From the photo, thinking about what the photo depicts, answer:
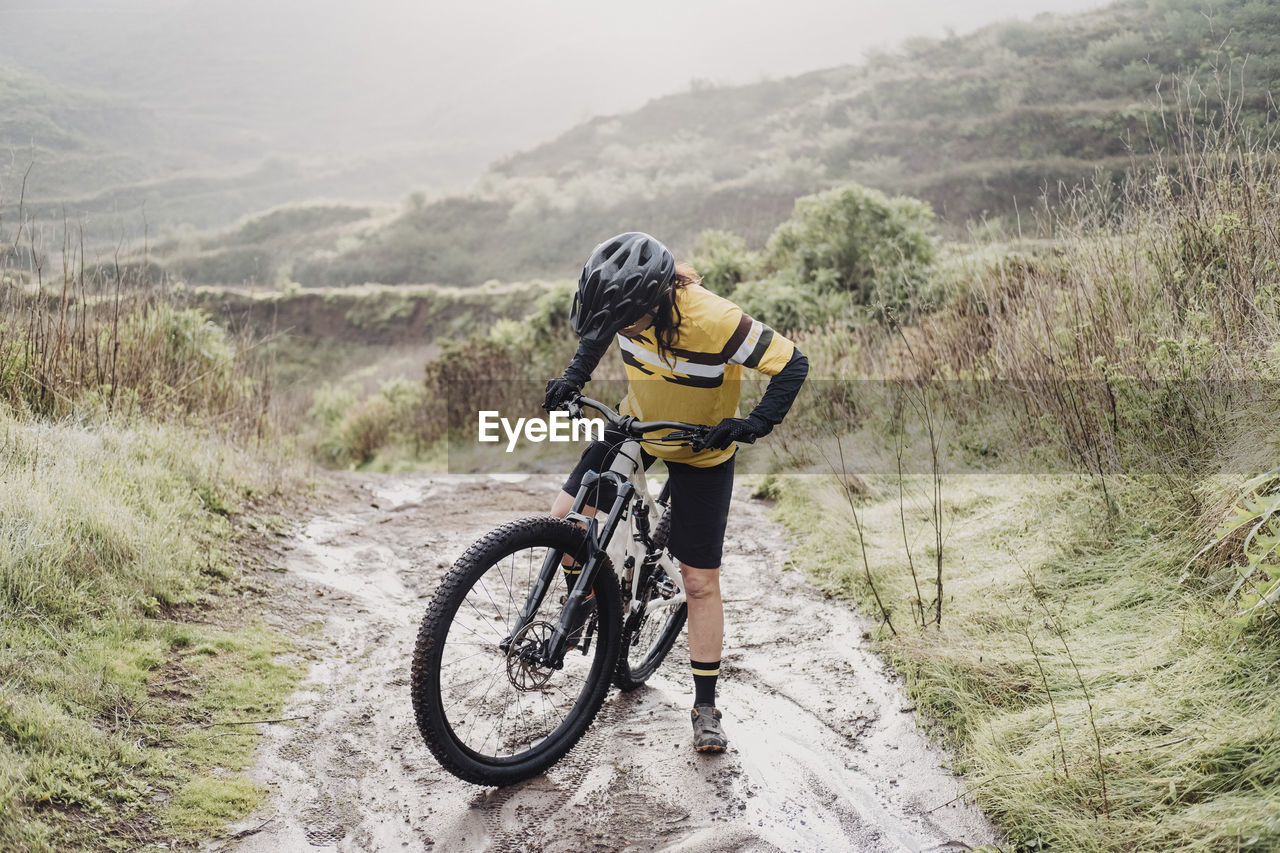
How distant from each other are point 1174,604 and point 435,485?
655 centimetres

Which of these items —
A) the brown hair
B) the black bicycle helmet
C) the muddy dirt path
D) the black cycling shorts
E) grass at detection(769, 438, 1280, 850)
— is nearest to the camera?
grass at detection(769, 438, 1280, 850)

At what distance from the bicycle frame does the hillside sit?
33.5 feet

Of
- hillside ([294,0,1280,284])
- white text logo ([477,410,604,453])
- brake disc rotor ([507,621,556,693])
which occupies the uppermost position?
hillside ([294,0,1280,284])

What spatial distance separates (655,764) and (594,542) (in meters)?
0.98

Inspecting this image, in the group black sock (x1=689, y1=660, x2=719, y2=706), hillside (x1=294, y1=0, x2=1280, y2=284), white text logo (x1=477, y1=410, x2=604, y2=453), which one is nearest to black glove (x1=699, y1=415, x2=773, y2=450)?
black sock (x1=689, y1=660, x2=719, y2=706)

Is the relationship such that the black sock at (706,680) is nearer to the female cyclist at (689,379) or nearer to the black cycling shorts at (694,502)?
the female cyclist at (689,379)

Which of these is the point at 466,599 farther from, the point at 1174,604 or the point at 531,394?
the point at 531,394

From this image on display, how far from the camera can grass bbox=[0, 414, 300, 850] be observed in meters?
2.74

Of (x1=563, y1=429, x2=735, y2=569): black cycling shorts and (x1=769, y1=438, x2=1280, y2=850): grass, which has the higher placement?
(x1=563, y1=429, x2=735, y2=569): black cycling shorts

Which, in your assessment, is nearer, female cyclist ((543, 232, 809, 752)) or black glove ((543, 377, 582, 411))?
female cyclist ((543, 232, 809, 752))

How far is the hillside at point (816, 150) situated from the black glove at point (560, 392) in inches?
403

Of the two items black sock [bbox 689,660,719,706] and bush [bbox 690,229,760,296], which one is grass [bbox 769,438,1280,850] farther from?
bush [bbox 690,229,760,296]

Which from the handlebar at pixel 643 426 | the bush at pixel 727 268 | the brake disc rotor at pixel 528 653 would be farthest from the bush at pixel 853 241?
the brake disc rotor at pixel 528 653

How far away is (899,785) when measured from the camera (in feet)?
10.3
